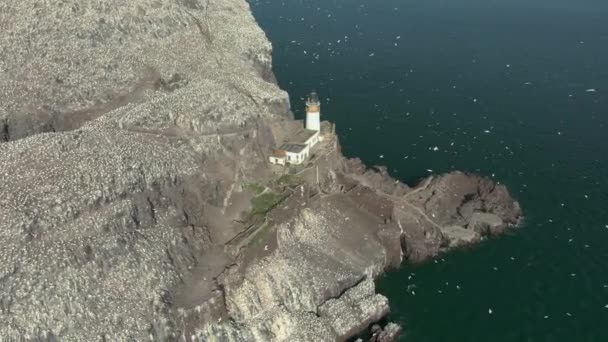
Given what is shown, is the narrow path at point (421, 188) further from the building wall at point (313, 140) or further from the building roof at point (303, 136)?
the building roof at point (303, 136)

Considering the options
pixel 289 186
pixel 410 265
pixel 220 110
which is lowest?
pixel 410 265

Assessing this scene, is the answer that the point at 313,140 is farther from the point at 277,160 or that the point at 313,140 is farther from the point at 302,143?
the point at 277,160

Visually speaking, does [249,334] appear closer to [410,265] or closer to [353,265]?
[353,265]

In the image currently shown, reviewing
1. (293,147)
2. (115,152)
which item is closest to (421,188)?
(293,147)

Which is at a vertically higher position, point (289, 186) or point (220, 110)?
point (220, 110)

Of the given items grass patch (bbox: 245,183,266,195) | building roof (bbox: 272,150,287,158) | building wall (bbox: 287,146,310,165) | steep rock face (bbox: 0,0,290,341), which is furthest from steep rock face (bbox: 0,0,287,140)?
grass patch (bbox: 245,183,266,195)

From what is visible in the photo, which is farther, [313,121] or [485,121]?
[485,121]

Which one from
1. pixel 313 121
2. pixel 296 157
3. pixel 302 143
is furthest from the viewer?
pixel 313 121

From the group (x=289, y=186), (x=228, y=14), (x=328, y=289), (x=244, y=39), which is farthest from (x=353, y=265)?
(x=228, y=14)
